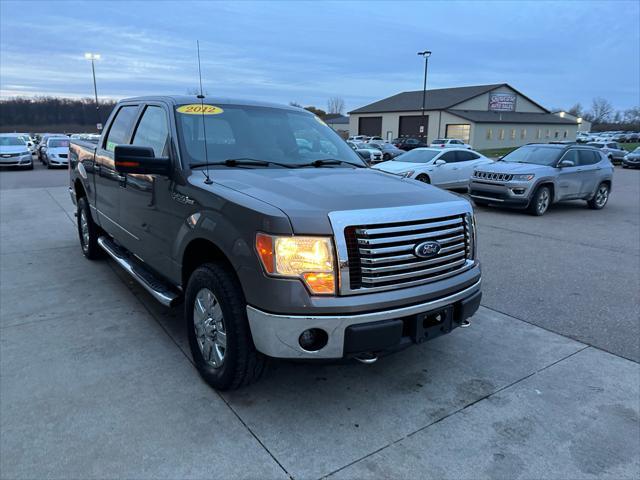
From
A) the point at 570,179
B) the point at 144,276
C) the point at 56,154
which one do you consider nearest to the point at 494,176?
the point at 570,179

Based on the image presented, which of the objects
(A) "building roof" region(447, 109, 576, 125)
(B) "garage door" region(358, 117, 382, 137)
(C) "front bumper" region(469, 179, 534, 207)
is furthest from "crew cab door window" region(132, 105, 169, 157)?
(B) "garage door" region(358, 117, 382, 137)

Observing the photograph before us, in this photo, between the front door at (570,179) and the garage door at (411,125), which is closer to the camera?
the front door at (570,179)

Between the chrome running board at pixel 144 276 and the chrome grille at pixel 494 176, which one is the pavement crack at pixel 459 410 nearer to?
the chrome running board at pixel 144 276

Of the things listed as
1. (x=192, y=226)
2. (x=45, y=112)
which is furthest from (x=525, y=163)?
(x=45, y=112)

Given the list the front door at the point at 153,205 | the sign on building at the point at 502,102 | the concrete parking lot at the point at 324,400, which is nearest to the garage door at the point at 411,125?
the sign on building at the point at 502,102

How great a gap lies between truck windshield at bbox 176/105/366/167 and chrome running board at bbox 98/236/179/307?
1.06 metres

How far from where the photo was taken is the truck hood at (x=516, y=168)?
10852 mm

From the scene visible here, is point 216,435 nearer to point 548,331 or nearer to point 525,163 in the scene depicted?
point 548,331

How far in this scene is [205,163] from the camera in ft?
11.6

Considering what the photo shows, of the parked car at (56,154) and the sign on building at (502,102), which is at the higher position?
the sign on building at (502,102)

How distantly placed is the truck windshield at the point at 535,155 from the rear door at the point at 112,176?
9.88 m

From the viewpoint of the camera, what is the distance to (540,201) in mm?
10891

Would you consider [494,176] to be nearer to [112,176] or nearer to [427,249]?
[112,176]

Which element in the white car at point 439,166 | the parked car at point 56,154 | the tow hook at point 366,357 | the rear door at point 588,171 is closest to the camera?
the tow hook at point 366,357
